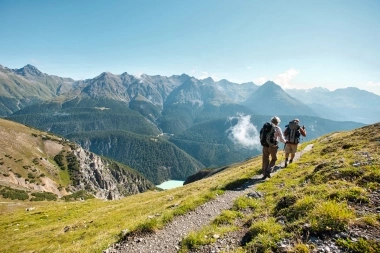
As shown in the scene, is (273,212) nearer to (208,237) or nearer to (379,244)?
(208,237)

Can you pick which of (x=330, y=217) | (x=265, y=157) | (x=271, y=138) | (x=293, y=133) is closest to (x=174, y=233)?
(x=330, y=217)

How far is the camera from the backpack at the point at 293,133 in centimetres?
2422

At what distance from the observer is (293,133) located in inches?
960

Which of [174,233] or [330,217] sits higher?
[330,217]

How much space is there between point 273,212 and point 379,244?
4.99 meters

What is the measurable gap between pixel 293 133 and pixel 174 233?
1766cm

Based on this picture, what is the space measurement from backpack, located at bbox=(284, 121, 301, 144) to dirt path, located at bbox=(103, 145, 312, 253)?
1205 centimetres

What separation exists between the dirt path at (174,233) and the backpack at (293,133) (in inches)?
475

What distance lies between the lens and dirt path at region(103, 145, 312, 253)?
1106 centimetres

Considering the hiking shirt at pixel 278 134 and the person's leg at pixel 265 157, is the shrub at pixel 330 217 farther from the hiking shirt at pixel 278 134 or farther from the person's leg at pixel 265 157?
the person's leg at pixel 265 157

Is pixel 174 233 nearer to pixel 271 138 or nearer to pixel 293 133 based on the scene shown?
pixel 271 138

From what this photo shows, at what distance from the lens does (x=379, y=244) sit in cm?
654

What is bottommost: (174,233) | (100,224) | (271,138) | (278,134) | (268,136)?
(100,224)

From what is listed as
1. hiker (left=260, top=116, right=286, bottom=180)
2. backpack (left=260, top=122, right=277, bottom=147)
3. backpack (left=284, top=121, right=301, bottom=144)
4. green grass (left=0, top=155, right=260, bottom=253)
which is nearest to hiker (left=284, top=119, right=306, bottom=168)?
backpack (left=284, top=121, right=301, bottom=144)
